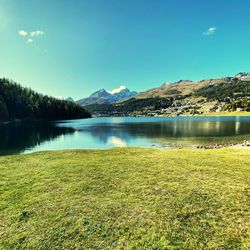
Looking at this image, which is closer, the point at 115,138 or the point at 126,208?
the point at 126,208

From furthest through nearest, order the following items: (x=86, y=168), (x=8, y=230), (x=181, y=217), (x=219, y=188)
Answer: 1. (x=86, y=168)
2. (x=219, y=188)
3. (x=181, y=217)
4. (x=8, y=230)

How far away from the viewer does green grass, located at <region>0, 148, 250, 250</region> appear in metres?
8.92

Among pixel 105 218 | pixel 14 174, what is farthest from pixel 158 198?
pixel 14 174

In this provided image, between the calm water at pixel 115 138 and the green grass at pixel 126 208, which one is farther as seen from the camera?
the calm water at pixel 115 138

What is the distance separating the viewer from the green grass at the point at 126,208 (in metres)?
8.92

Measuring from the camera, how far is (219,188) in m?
14.1

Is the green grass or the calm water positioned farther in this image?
the calm water

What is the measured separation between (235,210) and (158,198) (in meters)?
4.04

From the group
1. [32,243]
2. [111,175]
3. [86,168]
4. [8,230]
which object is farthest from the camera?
[86,168]

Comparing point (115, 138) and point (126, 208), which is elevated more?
point (126, 208)

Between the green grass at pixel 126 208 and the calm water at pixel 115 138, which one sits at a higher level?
the green grass at pixel 126 208

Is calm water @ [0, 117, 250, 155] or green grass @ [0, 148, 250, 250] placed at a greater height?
green grass @ [0, 148, 250, 250]

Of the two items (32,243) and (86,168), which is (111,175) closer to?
(86,168)

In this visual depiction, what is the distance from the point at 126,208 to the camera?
11547 millimetres
